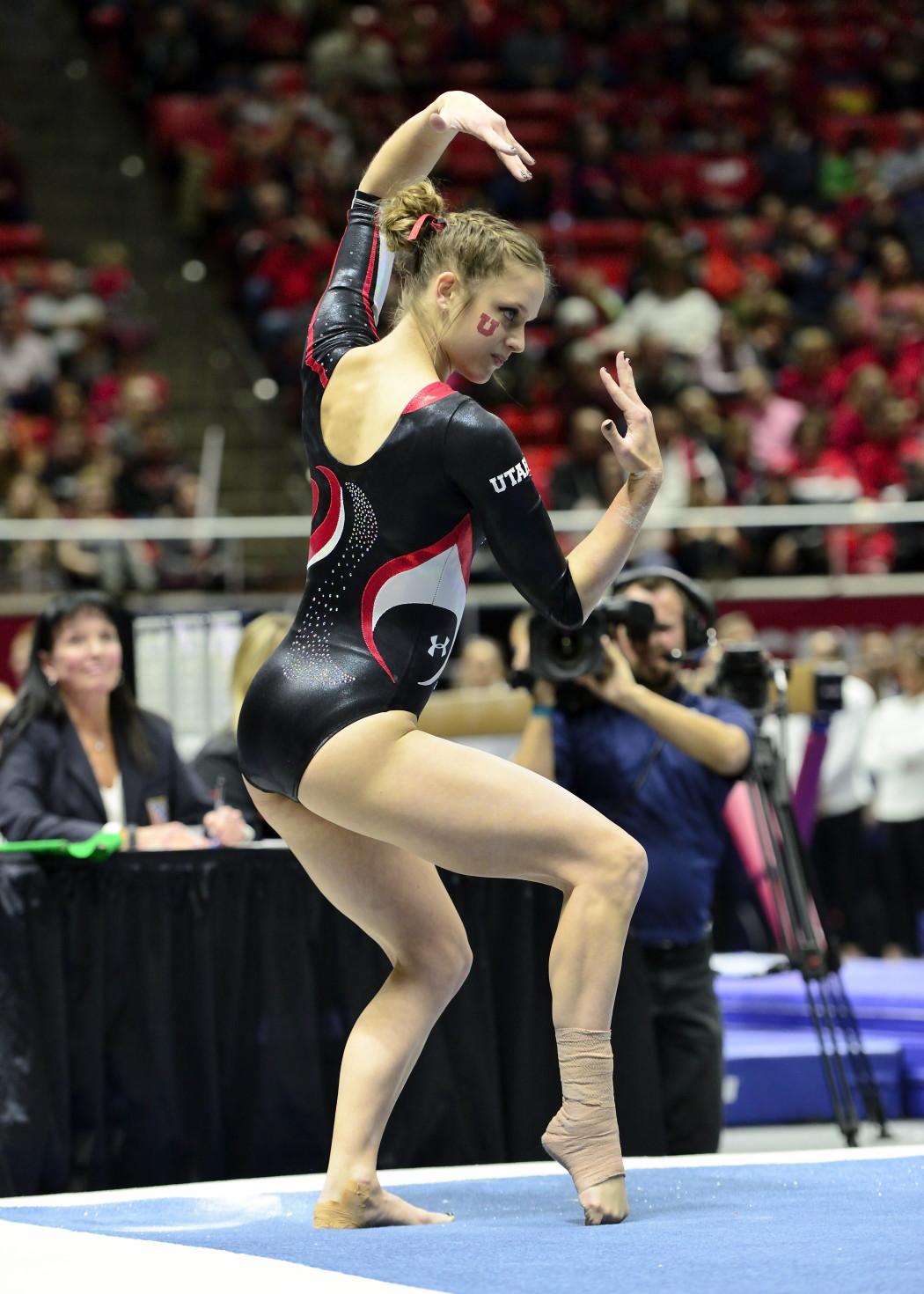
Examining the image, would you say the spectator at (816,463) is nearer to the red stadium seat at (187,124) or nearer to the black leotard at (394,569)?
the red stadium seat at (187,124)

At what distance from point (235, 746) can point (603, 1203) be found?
96.7 inches

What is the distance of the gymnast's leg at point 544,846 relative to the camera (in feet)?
8.62

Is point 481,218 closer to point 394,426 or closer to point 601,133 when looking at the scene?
point 394,426

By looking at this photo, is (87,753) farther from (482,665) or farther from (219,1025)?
(482,665)

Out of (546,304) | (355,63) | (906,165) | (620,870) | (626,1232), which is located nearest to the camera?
(626,1232)

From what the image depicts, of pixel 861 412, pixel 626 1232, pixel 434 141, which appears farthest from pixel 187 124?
pixel 626 1232

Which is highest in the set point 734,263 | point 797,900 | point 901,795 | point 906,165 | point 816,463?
point 906,165

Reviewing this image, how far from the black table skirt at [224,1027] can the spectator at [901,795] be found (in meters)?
4.64

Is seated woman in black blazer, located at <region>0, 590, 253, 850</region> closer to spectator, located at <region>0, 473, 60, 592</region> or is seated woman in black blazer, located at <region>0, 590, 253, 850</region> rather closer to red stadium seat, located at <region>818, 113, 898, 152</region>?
spectator, located at <region>0, 473, 60, 592</region>

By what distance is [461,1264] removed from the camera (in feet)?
7.79

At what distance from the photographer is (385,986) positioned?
2.91 meters

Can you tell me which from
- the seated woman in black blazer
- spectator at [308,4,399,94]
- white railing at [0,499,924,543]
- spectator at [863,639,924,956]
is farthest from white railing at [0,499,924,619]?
spectator at [308,4,399,94]

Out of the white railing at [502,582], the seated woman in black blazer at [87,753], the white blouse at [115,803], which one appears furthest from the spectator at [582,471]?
the white blouse at [115,803]

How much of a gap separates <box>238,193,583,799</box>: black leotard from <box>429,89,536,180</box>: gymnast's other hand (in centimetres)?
40
